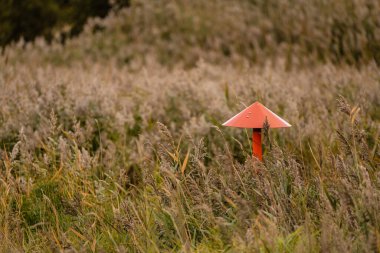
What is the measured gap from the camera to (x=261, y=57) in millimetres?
8594

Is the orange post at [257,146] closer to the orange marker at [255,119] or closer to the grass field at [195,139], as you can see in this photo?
the grass field at [195,139]

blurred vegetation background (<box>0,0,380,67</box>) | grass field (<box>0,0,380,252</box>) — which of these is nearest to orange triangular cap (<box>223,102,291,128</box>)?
grass field (<box>0,0,380,252</box>)

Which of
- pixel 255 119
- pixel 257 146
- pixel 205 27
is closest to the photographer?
pixel 255 119

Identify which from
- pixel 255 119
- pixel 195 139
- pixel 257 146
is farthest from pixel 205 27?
pixel 255 119

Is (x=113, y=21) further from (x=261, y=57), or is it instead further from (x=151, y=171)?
(x=151, y=171)

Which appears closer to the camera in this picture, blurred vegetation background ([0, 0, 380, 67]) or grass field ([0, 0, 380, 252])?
grass field ([0, 0, 380, 252])

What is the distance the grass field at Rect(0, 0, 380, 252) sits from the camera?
102 inches

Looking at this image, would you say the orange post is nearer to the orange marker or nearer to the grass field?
the grass field

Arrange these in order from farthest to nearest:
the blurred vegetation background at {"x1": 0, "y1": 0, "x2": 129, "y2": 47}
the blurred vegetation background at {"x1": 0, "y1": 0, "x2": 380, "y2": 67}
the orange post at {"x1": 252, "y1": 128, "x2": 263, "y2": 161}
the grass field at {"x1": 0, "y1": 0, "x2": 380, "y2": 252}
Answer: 1. the blurred vegetation background at {"x1": 0, "y1": 0, "x2": 129, "y2": 47}
2. the blurred vegetation background at {"x1": 0, "y1": 0, "x2": 380, "y2": 67}
3. the orange post at {"x1": 252, "y1": 128, "x2": 263, "y2": 161}
4. the grass field at {"x1": 0, "y1": 0, "x2": 380, "y2": 252}

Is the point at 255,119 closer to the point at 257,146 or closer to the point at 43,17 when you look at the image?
the point at 257,146

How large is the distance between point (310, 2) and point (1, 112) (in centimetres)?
632

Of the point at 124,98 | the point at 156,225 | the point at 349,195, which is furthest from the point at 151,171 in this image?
the point at 124,98

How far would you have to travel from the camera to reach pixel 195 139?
4.45m

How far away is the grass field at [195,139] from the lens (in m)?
2.60
